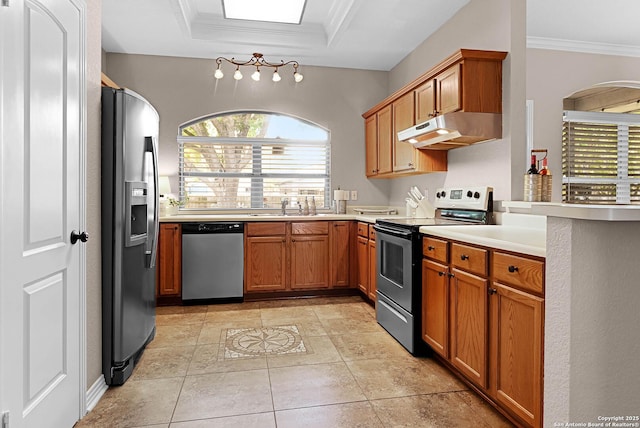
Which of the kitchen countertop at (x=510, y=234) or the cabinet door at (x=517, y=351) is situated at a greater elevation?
the kitchen countertop at (x=510, y=234)

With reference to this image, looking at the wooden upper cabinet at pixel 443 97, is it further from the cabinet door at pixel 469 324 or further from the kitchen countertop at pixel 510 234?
the cabinet door at pixel 469 324

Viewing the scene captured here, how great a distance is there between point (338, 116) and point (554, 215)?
4.01m

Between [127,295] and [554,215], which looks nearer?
[554,215]

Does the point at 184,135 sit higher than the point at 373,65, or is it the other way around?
the point at 373,65

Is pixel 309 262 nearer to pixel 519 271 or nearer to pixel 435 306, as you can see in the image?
pixel 435 306

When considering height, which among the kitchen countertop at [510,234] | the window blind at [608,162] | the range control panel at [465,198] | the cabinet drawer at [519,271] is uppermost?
the window blind at [608,162]

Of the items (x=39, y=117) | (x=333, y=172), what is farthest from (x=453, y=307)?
(x=333, y=172)

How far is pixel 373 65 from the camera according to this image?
492 centimetres

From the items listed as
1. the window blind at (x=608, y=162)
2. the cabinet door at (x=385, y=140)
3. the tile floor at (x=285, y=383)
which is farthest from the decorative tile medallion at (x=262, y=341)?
the window blind at (x=608, y=162)

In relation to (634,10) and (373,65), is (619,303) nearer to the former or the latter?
(634,10)

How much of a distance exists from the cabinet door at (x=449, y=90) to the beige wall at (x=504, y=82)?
0.34m

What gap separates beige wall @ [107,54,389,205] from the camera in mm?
4582

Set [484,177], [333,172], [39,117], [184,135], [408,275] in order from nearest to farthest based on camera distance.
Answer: [39,117]
[408,275]
[484,177]
[184,135]
[333,172]

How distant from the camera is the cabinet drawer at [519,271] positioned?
167 cm
